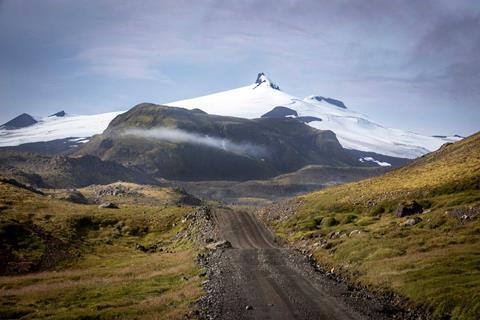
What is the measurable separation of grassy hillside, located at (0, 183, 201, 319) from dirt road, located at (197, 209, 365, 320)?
275cm

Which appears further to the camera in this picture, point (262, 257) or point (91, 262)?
point (91, 262)

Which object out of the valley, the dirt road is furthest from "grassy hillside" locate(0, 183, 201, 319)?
the dirt road

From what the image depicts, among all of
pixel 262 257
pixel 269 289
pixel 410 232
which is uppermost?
pixel 410 232

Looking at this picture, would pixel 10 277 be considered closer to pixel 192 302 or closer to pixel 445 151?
pixel 192 302

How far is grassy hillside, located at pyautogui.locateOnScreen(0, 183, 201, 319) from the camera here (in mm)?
37719

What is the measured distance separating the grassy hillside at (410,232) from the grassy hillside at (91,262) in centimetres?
1830

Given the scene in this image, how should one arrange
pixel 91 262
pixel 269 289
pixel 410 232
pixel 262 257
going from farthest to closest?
pixel 91 262
pixel 410 232
pixel 262 257
pixel 269 289

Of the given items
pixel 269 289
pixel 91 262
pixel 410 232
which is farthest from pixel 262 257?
pixel 91 262

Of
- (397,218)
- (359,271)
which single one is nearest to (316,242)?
(397,218)

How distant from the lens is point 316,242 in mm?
67125

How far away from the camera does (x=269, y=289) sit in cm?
4022

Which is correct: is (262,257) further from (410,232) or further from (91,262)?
(91,262)

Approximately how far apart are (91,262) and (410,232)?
157 feet

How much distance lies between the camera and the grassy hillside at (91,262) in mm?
37719
